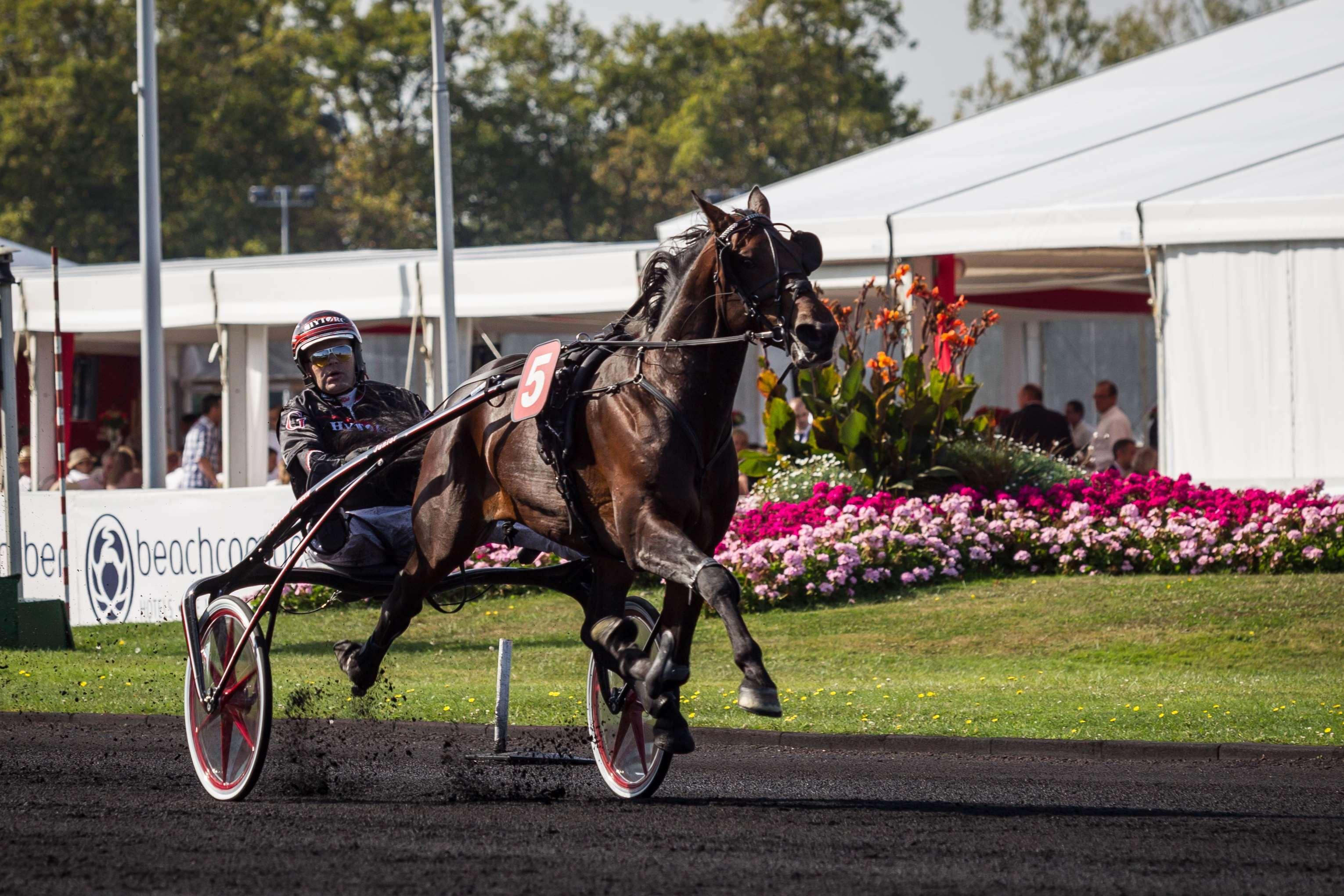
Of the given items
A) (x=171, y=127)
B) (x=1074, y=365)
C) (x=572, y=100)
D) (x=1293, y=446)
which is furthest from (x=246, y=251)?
(x=1293, y=446)

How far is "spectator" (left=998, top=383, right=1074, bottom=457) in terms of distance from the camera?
1706 cm

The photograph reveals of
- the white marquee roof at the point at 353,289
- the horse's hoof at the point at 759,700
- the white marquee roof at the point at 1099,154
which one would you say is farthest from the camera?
the white marquee roof at the point at 353,289

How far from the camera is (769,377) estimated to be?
48.6 feet

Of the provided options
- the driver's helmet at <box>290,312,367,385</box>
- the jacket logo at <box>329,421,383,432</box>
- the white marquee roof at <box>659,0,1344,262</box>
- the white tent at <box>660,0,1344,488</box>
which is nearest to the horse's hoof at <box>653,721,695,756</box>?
the jacket logo at <box>329,421,383,432</box>

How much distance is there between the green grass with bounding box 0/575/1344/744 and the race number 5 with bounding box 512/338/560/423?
2.31m

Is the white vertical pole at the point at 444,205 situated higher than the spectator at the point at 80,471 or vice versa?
the white vertical pole at the point at 444,205

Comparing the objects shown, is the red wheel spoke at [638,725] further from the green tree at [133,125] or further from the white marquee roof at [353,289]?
the green tree at [133,125]

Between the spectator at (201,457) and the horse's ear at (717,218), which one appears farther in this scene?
the spectator at (201,457)

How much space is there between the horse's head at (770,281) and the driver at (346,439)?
1914mm

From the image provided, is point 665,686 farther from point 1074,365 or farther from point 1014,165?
point 1074,365

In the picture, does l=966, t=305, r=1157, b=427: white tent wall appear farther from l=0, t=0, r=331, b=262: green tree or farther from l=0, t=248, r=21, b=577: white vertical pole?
l=0, t=0, r=331, b=262: green tree

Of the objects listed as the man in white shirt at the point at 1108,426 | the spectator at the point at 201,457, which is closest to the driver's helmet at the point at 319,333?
the spectator at the point at 201,457

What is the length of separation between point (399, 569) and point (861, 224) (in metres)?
9.84

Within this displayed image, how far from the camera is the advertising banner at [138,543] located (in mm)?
14148
